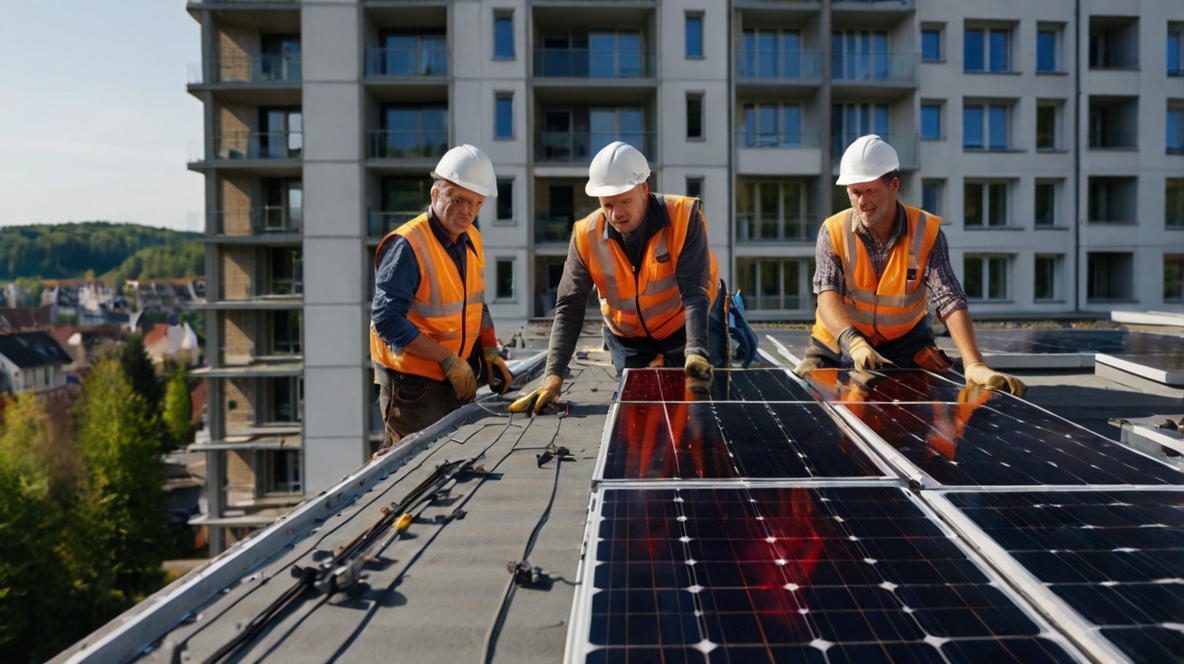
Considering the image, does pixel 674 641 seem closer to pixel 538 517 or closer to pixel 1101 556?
pixel 1101 556

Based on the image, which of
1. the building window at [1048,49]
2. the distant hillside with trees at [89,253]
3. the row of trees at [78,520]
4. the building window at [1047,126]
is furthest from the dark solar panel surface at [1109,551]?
the distant hillside with trees at [89,253]

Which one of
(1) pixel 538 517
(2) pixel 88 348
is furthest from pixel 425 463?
(2) pixel 88 348

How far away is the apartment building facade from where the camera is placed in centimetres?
3356

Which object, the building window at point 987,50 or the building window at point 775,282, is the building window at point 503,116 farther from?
the building window at point 987,50

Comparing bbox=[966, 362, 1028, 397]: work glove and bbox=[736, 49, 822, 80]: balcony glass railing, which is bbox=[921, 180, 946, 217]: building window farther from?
bbox=[966, 362, 1028, 397]: work glove

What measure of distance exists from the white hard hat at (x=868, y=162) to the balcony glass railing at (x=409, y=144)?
98.4 ft

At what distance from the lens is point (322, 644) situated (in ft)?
7.79

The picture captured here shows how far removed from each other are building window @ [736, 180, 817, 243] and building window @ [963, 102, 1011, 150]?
24.2 feet

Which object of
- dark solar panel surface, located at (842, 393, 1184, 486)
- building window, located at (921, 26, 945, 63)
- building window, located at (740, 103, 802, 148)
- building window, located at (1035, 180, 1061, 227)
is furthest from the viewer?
building window, located at (1035, 180, 1061, 227)

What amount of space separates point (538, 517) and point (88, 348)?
295 feet

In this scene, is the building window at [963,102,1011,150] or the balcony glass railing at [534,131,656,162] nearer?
the balcony glass railing at [534,131,656,162]

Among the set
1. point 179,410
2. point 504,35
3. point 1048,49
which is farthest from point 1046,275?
point 179,410

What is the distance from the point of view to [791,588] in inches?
88.5

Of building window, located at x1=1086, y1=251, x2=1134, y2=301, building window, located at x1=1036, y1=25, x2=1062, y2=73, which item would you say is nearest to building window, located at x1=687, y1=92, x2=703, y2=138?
building window, located at x1=1036, y1=25, x2=1062, y2=73
